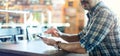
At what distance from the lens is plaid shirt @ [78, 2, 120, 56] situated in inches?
49.1

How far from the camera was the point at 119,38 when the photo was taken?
1332 millimetres

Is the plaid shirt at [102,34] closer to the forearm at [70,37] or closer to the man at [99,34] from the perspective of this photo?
the man at [99,34]

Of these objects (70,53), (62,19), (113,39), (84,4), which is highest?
(84,4)

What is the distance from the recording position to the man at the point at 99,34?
1.25 metres

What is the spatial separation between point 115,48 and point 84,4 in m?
0.33

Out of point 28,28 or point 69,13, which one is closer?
point 28,28

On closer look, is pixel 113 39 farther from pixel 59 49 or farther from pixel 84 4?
pixel 59 49

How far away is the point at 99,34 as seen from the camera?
124 cm

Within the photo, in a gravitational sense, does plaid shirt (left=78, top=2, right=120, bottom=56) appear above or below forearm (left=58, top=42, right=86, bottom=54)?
above

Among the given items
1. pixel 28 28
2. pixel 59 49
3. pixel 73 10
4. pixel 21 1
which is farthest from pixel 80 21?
pixel 59 49

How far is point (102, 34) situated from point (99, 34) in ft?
0.06

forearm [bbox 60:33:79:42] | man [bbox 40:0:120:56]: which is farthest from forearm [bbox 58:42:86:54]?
forearm [bbox 60:33:79:42]

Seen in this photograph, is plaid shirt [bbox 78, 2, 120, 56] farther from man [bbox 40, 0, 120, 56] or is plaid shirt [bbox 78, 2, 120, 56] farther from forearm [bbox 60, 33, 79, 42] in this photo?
forearm [bbox 60, 33, 79, 42]

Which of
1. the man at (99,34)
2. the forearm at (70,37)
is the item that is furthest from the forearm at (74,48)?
the forearm at (70,37)
